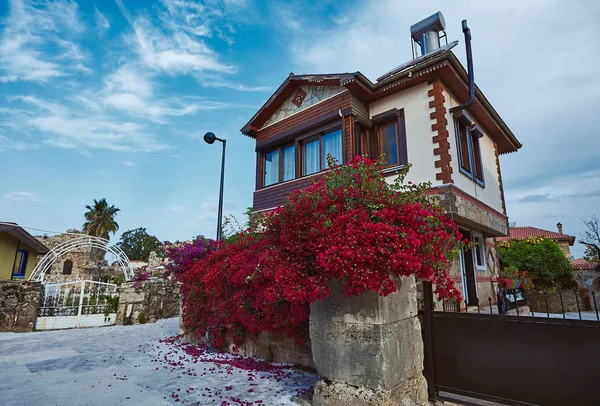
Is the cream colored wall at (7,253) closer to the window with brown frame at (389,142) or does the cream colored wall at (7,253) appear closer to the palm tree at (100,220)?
the palm tree at (100,220)

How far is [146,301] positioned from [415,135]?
11608mm

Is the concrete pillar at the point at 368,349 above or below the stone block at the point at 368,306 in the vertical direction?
below

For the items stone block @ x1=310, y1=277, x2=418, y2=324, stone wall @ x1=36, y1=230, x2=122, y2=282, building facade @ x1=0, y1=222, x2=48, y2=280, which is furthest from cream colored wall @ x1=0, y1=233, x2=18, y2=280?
stone block @ x1=310, y1=277, x2=418, y2=324

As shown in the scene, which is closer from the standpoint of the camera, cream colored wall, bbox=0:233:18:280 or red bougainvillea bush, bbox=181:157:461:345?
red bougainvillea bush, bbox=181:157:461:345

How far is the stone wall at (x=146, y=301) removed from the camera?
39.0 ft

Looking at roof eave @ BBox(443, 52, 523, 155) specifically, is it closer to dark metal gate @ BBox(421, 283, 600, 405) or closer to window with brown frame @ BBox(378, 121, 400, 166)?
window with brown frame @ BBox(378, 121, 400, 166)

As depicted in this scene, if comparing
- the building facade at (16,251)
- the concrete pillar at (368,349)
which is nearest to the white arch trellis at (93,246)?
the building facade at (16,251)

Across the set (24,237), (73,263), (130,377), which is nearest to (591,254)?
(130,377)

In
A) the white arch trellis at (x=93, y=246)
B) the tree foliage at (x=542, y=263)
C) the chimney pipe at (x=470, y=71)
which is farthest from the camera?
the tree foliage at (x=542, y=263)

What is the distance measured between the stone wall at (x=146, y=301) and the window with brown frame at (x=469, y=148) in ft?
34.2

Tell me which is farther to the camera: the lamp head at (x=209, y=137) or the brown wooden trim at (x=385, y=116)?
the lamp head at (x=209, y=137)

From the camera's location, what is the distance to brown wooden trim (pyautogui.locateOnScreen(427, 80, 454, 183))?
7.87 metres

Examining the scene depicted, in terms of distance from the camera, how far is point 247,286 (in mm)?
6023

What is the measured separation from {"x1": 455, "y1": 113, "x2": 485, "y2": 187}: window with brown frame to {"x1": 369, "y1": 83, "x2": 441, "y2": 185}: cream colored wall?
1.06 meters
